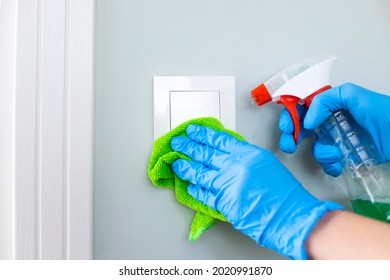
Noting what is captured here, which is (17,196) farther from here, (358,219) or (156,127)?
(358,219)

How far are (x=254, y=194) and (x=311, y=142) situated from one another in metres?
0.29

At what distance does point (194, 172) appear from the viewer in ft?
2.35

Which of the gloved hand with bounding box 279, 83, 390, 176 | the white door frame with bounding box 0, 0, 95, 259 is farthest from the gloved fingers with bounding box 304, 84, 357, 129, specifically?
the white door frame with bounding box 0, 0, 95, 259

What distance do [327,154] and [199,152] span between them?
11.0 inches

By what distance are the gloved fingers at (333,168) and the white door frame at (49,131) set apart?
521 mm

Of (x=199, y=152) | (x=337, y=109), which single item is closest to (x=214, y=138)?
(x=199, y=152)

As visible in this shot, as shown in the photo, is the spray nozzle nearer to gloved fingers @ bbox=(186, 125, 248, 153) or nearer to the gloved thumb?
the gloved thumb

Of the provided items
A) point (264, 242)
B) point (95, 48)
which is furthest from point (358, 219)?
point (95, 48)

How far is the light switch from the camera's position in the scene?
782 mm

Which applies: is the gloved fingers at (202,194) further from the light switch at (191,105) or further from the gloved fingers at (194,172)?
the light switch at (191,105)

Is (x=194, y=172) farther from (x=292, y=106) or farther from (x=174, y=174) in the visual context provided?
(x=292, y=106)

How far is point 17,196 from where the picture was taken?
2.24ft

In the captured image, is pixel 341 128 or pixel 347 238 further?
pixel 341 128

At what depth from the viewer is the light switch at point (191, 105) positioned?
0.78 m
